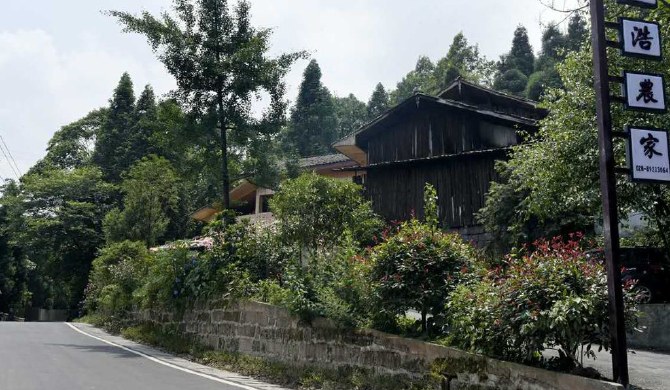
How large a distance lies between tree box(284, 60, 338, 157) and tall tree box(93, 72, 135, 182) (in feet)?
50.8

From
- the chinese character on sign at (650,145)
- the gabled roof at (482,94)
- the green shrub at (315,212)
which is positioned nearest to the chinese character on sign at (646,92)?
the chinese character on sign at (650,145)

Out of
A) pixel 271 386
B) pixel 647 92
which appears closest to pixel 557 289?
pixel 647 92

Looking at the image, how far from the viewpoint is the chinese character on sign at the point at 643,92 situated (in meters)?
7.78

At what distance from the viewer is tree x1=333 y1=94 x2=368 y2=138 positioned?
71387mm

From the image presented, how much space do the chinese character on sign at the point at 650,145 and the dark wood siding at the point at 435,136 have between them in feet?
51.4

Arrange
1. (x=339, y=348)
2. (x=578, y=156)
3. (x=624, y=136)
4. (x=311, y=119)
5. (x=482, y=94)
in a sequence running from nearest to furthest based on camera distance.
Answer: (x=624, y=136)
(x=339, y=348)
(x=578, y=156)
(x=482, y=94)
(x=311, y=119)

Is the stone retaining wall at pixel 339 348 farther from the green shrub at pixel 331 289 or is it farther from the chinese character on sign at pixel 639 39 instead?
the chinese character on sign at pixel 639 39

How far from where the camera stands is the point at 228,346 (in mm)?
14875

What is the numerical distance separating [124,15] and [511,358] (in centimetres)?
1813

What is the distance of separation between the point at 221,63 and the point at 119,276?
965 cm

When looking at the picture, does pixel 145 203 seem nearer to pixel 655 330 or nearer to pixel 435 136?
pixel 435 136

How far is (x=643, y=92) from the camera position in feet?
25.7

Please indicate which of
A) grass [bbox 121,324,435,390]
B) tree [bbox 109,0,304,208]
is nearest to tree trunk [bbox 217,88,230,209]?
tree [bbox 109,0,304,208]

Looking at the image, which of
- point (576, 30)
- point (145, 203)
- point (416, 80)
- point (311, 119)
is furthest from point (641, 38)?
point (416, 80)
